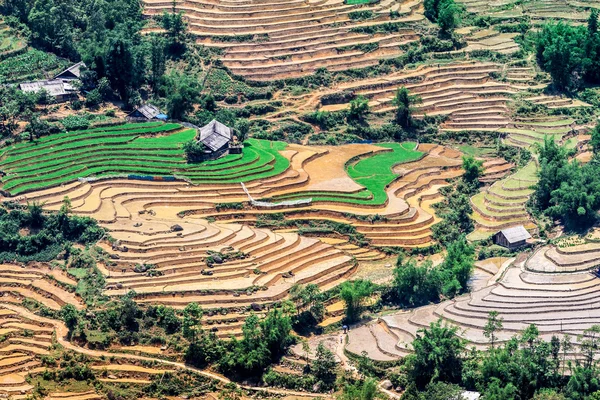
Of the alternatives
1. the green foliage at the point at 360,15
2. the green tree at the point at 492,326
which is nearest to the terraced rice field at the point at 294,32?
the green foliage at the point at 360,15

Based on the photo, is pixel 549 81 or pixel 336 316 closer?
pixel 336 316

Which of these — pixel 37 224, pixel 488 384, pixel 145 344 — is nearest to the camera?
pixel 488 384

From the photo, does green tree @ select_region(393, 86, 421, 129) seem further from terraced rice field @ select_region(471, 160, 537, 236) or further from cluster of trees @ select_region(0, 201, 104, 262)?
cluster of trees @ select_region(0, 201, 104, 262)

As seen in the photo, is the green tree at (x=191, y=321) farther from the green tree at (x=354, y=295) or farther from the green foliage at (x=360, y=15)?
the green foliage at (x=360, y=15)

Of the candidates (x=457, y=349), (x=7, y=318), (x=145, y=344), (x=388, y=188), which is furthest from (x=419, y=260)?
(x=7, y=318)

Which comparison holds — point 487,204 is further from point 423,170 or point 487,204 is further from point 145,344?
point 145,344

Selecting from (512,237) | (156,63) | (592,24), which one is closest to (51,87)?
(156,63)

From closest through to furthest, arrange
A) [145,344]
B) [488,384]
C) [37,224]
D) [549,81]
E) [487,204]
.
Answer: [488,384], [145,344], [37,224], [487,204], [549,81]

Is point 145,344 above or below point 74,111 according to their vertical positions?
below
